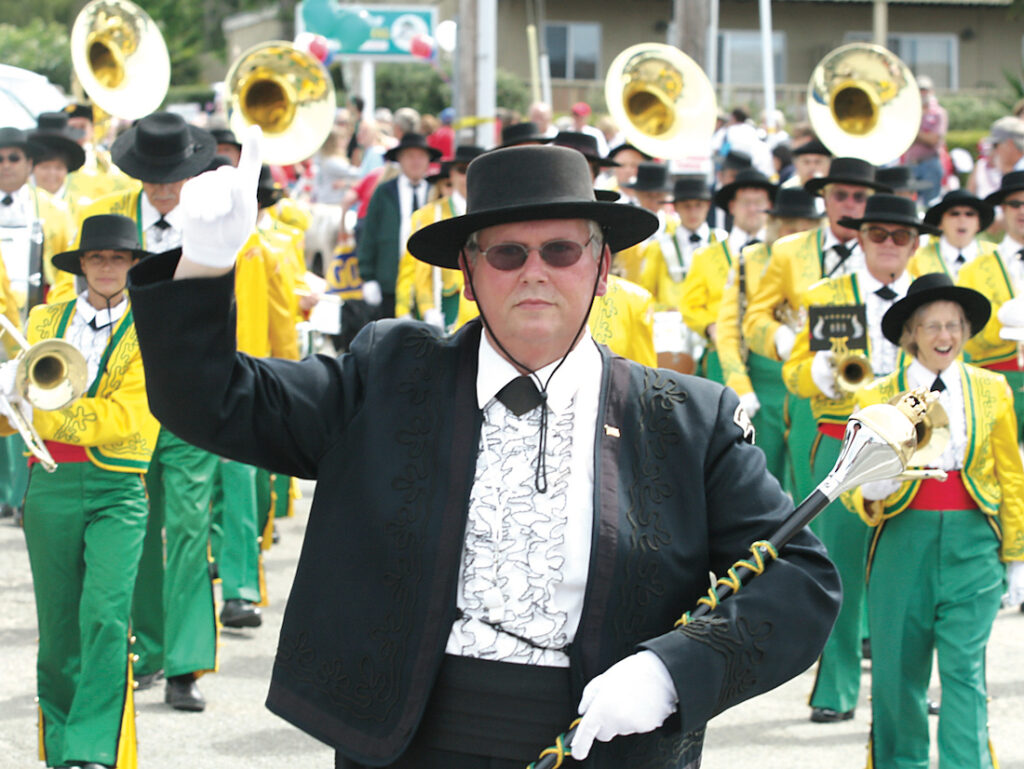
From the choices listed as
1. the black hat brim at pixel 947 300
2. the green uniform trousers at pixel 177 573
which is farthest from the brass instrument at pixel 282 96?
the black hat brim at pixel 947 300

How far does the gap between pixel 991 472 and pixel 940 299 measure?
2.13 ft

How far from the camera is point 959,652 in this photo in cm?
548

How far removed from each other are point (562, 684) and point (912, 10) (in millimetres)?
37341

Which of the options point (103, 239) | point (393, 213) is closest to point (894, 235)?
point (103, 239)

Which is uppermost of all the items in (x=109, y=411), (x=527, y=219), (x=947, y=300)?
(x=527, y=219)

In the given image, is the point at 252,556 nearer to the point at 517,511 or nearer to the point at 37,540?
the point at 37,540

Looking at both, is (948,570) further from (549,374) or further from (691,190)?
(691,190)

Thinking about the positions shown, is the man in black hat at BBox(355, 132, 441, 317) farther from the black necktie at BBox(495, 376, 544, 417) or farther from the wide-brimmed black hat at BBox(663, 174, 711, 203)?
the black necktie at BBox(495, 376, 544, 417)

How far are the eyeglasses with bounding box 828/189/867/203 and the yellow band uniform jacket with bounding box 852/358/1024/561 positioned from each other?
2.50 meters

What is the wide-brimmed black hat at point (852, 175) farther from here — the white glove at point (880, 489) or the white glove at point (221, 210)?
the white glove at point (221, 210)

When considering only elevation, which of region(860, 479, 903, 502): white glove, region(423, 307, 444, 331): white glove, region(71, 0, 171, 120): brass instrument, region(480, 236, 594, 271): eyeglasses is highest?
region(71, 0, 171, 120): brass instrument

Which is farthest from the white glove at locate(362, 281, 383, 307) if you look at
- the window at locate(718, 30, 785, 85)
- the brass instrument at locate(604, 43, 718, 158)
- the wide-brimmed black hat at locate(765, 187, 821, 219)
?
the window at locate(718, 30, 785, 85)

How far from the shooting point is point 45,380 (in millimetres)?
5352

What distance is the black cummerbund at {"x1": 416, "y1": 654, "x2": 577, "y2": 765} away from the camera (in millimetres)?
2949
